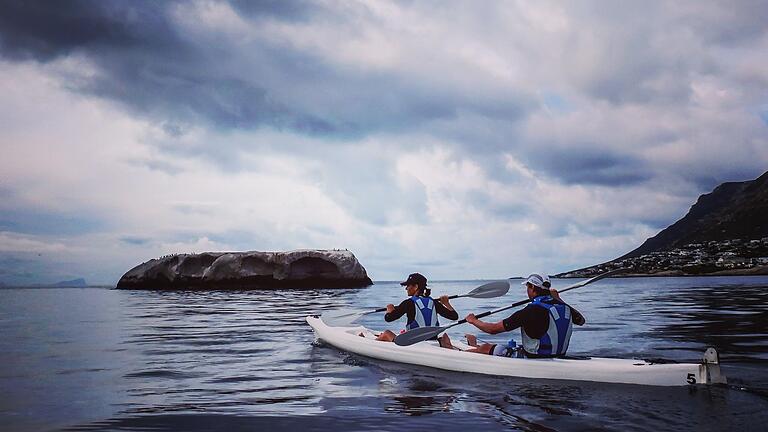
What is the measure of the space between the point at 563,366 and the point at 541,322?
81 centimetres

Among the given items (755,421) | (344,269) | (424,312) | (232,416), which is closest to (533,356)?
(424,312)

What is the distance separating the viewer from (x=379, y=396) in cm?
855

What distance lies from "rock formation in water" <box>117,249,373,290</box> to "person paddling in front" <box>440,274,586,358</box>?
63133 mm

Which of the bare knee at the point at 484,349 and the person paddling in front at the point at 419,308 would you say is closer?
the bare knee at the point at 484,349

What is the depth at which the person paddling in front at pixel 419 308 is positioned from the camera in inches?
468

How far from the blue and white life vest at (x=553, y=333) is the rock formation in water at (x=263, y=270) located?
63.1 m

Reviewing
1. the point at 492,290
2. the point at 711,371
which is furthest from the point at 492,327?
the point at 492,290

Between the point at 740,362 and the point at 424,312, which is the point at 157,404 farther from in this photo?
the point at 740,362

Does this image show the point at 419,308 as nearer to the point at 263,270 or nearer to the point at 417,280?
the point at 417,280

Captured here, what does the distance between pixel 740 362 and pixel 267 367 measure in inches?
376

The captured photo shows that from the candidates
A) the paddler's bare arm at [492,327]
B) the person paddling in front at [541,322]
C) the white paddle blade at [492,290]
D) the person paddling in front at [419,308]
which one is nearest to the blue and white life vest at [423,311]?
the person paddling in front at [419,308]

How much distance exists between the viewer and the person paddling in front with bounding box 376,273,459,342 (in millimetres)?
11875

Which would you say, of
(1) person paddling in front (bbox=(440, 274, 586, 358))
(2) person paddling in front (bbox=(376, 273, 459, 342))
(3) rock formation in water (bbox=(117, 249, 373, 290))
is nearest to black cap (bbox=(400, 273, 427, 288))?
(2) person paddling in front (bbox=(376, 273, 459, 342))

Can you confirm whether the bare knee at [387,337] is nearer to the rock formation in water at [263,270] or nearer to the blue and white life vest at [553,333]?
the blue and white life vest at [553,333]
